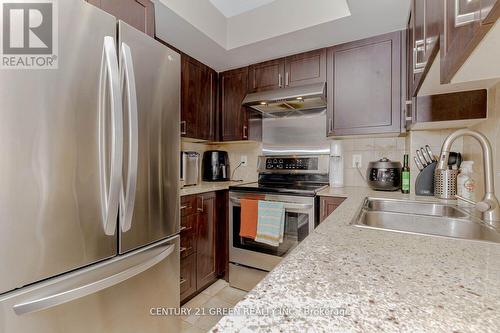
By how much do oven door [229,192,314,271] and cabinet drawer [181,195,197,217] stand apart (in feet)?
1.25

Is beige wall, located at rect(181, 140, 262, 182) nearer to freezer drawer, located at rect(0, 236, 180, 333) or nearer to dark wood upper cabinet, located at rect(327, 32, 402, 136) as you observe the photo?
dark wood upper cabinet, located at rect(327, 32, 402, 136)

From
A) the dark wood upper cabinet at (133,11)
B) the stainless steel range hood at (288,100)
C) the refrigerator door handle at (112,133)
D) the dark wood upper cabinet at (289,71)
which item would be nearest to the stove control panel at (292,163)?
the stainless steel range hood at (288,100)

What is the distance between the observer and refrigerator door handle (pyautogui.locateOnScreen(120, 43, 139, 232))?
0.98 meters

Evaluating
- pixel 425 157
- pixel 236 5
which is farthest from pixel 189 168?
pixel 425 157

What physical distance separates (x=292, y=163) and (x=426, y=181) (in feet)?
3.60

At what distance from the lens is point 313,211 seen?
1.76 metres

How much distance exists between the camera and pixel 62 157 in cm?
82

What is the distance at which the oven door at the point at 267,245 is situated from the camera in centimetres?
179

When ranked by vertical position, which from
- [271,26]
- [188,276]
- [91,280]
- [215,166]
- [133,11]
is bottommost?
[188,276]

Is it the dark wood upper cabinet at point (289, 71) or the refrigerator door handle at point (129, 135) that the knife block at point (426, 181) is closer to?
the dark wood upper cabinet at point (289, 71)

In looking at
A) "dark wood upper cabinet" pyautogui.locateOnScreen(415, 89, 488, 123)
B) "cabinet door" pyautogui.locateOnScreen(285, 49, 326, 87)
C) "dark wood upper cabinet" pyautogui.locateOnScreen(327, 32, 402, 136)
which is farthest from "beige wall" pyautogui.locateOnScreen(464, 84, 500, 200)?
"cabinet door" pyautogui.locateOnScreen(285, 49, 326, 87)

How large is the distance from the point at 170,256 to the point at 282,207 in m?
0.91

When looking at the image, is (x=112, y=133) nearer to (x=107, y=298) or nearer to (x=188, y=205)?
(x=107, y=298)

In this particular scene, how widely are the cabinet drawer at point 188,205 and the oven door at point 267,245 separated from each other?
381mm
